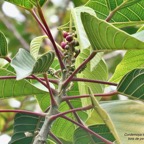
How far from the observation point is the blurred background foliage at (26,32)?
2266 millimetres

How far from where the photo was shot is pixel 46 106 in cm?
119

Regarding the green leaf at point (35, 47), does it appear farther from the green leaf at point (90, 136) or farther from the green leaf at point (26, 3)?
the green leaf at point (90, 136)

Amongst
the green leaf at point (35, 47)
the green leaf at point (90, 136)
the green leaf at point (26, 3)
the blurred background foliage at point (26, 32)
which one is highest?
the blurred background foliage at point (26, 32)

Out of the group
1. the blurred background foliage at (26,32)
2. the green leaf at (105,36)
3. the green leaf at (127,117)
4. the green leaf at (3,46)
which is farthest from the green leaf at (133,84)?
the blurred background foliage at (26,32)

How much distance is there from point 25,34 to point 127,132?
7.70 feet

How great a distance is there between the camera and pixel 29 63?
0.81 m

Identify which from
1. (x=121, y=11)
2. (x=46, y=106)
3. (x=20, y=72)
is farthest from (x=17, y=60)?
(x=46, y=106)

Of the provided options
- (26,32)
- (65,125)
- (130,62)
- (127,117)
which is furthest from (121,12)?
(26,32)

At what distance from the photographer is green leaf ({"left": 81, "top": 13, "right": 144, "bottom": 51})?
0.73 meters

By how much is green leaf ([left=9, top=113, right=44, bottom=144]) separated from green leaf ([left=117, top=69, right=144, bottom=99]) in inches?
10.5

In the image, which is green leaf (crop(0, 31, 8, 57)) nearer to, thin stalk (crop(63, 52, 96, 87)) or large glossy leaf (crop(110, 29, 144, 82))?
thin stalk (crop(63, 52, 96, 87))

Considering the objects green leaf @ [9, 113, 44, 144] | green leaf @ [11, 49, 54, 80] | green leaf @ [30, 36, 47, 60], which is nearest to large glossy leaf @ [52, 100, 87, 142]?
green leaf @ [9, 113, 44, 144]

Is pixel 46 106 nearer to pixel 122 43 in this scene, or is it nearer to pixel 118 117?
pixel 118 117

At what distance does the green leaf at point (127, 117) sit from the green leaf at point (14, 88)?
0.63ft
